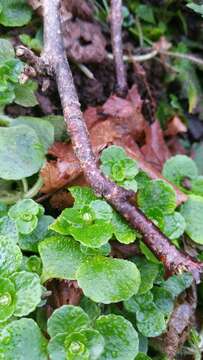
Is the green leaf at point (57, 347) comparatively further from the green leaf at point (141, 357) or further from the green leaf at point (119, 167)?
the green leaf at point (119, 167)

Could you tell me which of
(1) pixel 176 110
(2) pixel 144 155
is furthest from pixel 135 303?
(1) pixel 176 110

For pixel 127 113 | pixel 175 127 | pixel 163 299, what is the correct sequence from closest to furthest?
pixel 163 299
pixel 127 113
pixel 175 127

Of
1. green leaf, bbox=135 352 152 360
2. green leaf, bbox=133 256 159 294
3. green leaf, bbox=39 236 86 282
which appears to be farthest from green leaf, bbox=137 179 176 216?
green leaf, bbox=135 352 152 360

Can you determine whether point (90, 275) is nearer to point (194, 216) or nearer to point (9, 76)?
point (194, 216)

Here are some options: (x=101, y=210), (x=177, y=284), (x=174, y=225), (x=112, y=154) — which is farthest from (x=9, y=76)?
(x=177, y=284)

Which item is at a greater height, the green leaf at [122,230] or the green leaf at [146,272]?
the green leaf at [122,230]

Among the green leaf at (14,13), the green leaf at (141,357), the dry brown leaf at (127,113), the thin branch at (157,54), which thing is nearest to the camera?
the green leaf at (141,357)

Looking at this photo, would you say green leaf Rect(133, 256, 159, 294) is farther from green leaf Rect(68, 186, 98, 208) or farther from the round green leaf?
green leaf Rect(68, 186, 98, 208)

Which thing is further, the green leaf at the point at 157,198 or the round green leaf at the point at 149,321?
the green leaf at the point at 157,198

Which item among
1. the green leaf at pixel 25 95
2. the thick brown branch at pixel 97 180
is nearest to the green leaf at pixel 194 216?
the thick brown branch at pixel 97 180
